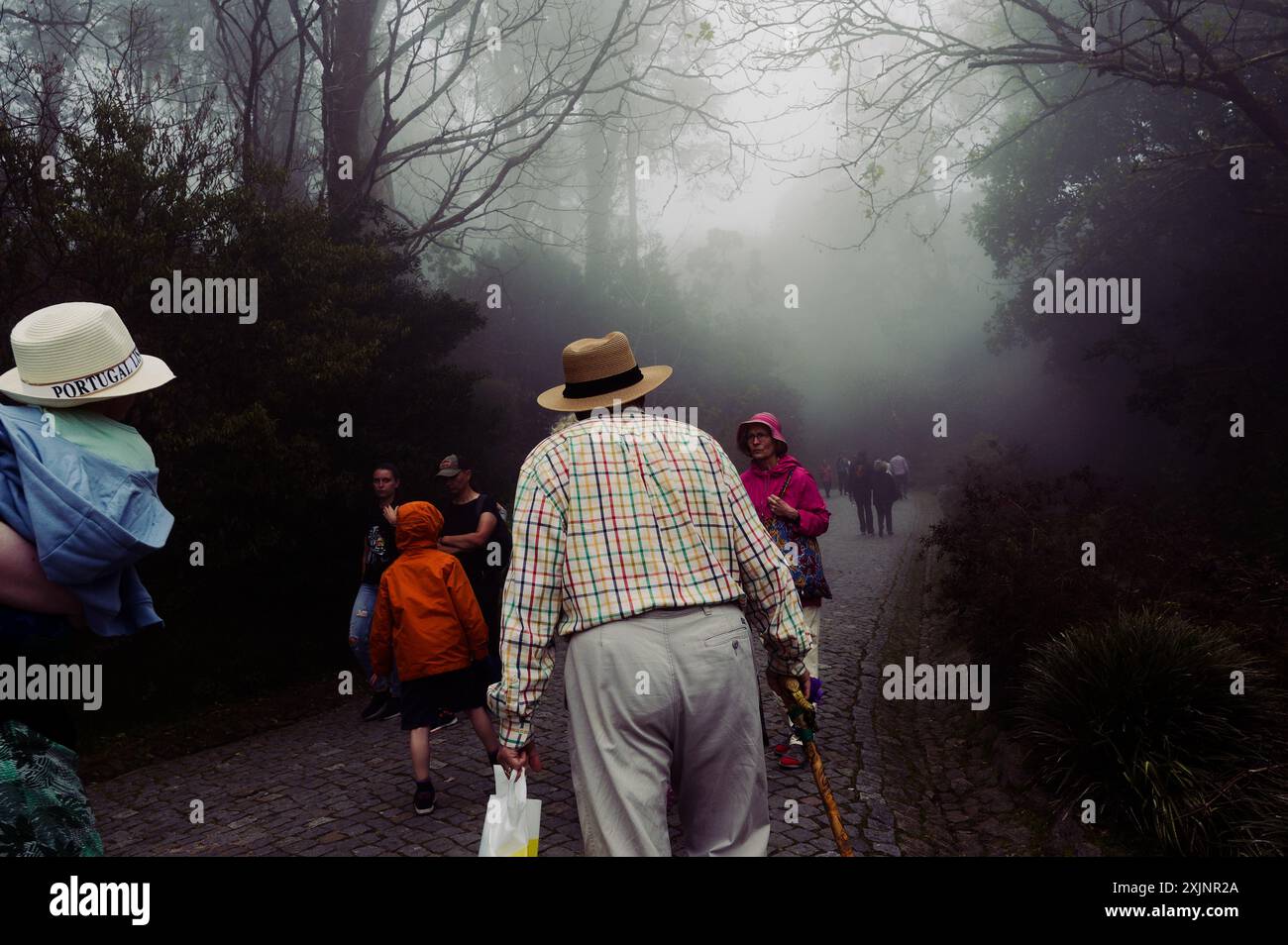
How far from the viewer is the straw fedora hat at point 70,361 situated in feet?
7.42

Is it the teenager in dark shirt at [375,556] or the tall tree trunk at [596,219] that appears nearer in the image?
the teenager in dark shirt at [375,556]

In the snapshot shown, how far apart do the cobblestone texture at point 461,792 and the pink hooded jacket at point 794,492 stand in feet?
4.67

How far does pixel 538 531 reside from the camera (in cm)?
262

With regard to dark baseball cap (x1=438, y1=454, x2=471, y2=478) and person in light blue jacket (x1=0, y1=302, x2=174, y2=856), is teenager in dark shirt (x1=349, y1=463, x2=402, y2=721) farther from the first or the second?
person in light blue jacket (x1=0, y1=302, x2=174, y2=856)

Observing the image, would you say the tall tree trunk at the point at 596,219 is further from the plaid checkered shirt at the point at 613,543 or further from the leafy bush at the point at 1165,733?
the plaid checkered shirt at the point at 613,543

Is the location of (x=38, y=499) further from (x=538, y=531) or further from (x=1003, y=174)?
(x=1003, y=174)

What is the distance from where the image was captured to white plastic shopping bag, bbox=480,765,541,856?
8.21 ft

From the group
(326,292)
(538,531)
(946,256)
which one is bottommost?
(538,531)

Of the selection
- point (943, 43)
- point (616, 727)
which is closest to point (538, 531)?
point (616, 727)

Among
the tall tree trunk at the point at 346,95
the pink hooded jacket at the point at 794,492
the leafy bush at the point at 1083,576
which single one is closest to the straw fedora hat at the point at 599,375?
the pink hooded jacket at the point at 794,492

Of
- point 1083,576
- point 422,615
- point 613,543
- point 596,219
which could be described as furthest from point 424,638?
point 596,219

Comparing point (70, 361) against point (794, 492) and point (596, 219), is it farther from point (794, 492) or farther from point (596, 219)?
point (596, 219)

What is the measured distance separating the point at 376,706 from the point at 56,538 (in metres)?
5.50
